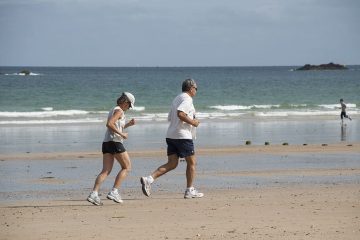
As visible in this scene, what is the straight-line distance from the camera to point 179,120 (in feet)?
38.1

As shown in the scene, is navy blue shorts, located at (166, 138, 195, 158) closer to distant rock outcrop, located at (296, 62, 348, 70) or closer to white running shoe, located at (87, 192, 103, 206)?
white running shoe, located at (87, 192, 103, 206)

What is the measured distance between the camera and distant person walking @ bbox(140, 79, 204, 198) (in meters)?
11.5

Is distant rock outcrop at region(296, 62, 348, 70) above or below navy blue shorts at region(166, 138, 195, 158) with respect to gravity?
above

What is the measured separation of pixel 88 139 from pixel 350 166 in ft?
33.1

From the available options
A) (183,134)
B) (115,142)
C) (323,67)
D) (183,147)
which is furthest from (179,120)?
(323,67)

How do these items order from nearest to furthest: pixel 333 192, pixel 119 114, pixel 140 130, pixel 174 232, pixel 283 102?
1. pixel 174 232
2. pixel 119 114
3. pixel 333 192
4. pixel 140 130
5. pixel 283 102

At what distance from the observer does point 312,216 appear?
975cm

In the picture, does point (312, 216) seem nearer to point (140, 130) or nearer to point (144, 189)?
point (144, 189)

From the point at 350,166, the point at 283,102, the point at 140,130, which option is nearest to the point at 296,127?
the point at 140,130

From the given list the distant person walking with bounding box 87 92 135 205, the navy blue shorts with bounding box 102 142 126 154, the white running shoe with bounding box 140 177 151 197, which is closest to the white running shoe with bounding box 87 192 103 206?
the distant person walking with bounding box 87 92 135 205

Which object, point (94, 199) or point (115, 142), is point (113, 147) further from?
point (94, 199)

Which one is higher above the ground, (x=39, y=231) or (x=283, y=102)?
(x=283, y=102)

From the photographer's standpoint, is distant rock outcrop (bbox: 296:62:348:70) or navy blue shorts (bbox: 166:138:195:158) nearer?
navy blue shorts (bbox: 166:138:195:158)

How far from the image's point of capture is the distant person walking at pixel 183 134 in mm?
Result: 11484
